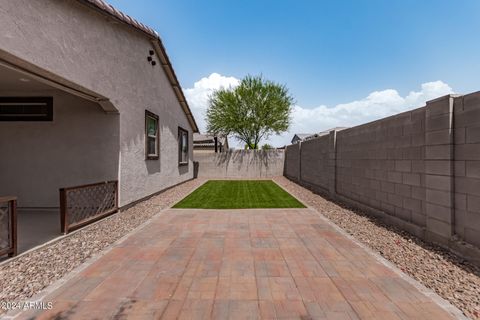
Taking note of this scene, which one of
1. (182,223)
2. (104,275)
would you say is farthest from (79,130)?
(104,275)

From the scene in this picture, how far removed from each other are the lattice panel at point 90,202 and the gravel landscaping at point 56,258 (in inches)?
15.8

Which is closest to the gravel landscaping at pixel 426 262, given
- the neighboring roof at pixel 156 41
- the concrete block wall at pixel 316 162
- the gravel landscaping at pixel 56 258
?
the concrete block wall at pixel 316 162

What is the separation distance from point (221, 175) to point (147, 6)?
1300 centimetres

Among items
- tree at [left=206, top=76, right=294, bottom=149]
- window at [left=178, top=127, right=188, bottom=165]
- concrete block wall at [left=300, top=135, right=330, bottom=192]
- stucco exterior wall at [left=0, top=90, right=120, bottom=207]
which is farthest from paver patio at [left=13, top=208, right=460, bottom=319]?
tree at [left=206, top=76, right=294, bottom=149]

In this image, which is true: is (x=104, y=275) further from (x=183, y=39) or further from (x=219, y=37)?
(x=219, y=37)

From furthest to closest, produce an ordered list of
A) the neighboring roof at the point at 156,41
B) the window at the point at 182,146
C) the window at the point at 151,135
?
the window at the point at 182,146
the window at the point at 151,135
the neighboring roof at the point at 156,41

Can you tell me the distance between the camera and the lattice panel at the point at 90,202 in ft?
19.1

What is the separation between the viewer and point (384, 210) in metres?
5.90

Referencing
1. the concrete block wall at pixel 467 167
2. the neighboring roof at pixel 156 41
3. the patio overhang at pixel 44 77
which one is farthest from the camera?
the neighboring roof at pixel 156 41

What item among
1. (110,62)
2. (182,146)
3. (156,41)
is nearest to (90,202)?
(110,62)

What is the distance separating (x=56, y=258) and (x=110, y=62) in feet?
15.7

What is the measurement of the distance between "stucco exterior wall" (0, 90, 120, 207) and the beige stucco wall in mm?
932

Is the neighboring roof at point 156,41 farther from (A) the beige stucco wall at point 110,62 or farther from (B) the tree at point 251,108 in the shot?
(B) the tree at point 251,108

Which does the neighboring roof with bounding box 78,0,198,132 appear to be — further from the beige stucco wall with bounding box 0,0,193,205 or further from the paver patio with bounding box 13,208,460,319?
the paver patio with bounding box 13,208,460,319
